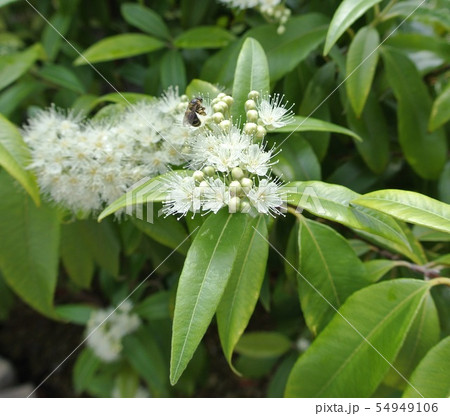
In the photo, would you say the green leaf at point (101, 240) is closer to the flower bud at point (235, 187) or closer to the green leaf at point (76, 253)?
the green leaf at point (76, 253)

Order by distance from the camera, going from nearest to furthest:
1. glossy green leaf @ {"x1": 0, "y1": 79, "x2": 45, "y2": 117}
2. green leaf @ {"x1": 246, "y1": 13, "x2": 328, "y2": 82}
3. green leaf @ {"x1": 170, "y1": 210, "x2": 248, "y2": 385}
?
green leaf @ {"x1": 170, "y1": 210, "x2": 248, "y2": 385}
green leaf @ {"x1": 246, "y1": 13, "x2": 328, "y2": 82}
glossy green leaf @ {"x1": 0, "y1": 79, "x2": 45, "y2": 117}

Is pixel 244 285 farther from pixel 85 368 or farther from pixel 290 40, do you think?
pixel 85 368

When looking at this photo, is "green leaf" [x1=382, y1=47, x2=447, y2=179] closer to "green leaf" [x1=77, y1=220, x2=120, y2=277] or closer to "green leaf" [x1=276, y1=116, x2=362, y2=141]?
"green leaf" [x1=276, y1=116, x2=362, y2=141]

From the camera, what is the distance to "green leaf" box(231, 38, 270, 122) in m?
1.05

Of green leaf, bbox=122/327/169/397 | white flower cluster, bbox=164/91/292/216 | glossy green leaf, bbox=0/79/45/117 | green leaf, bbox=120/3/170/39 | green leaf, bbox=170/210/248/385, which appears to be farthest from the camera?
green leaf, bbox=122/327/169/397

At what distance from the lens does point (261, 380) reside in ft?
8.80

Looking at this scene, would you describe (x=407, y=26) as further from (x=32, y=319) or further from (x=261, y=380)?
(x=32, y=319)

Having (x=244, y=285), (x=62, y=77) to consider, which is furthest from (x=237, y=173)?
(x=62, y=77)

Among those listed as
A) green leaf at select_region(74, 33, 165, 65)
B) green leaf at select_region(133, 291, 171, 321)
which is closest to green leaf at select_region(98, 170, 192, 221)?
green leaf at select_region(74, 33, 165, 65)

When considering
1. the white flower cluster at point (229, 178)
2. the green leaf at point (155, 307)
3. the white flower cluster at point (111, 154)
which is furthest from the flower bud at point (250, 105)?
the green leaf at point (155, 307)

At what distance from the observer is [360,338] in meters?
1.03

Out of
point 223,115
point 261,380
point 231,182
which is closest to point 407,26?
point 223,115

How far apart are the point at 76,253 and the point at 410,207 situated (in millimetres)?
1188

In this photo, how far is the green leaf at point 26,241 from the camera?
1.35m
